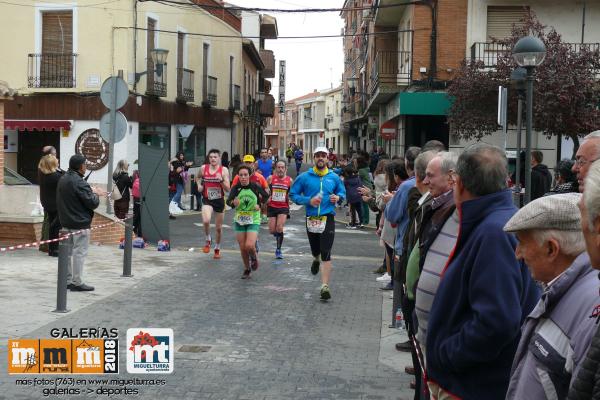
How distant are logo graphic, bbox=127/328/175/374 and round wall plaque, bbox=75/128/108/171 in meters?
18.6

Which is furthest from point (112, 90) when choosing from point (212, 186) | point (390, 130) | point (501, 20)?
point (390, 130)

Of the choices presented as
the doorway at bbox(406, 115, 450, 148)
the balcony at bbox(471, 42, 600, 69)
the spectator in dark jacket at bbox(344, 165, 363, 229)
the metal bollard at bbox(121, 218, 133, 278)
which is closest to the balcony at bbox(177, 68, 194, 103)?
the doorway at bbox(406, 115, 450, 148)

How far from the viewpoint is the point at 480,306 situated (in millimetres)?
3344

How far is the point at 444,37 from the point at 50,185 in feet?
45.8

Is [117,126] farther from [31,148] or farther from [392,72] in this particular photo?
[392,72]

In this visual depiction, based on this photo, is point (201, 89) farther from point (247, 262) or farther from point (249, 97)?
point (247, 262)

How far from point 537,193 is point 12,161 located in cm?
1910

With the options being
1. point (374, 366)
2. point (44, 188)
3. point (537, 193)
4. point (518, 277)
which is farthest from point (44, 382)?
point (537, 193)

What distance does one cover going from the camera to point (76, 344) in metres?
6.73

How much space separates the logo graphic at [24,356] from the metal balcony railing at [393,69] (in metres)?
17.8

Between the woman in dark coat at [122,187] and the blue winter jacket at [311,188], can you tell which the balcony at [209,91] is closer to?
the woman in dark coat at [122,187]

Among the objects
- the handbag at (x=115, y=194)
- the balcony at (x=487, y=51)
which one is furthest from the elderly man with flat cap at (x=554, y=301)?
the balcony at (x=487, y=51)

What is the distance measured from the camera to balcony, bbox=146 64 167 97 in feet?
87.1

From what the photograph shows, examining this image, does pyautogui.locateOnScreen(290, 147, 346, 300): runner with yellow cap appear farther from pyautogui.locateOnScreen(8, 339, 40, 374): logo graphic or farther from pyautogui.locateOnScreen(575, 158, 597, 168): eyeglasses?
pyautogui.locateOnScreen(575, 158, 597, 168): eyeglasses
